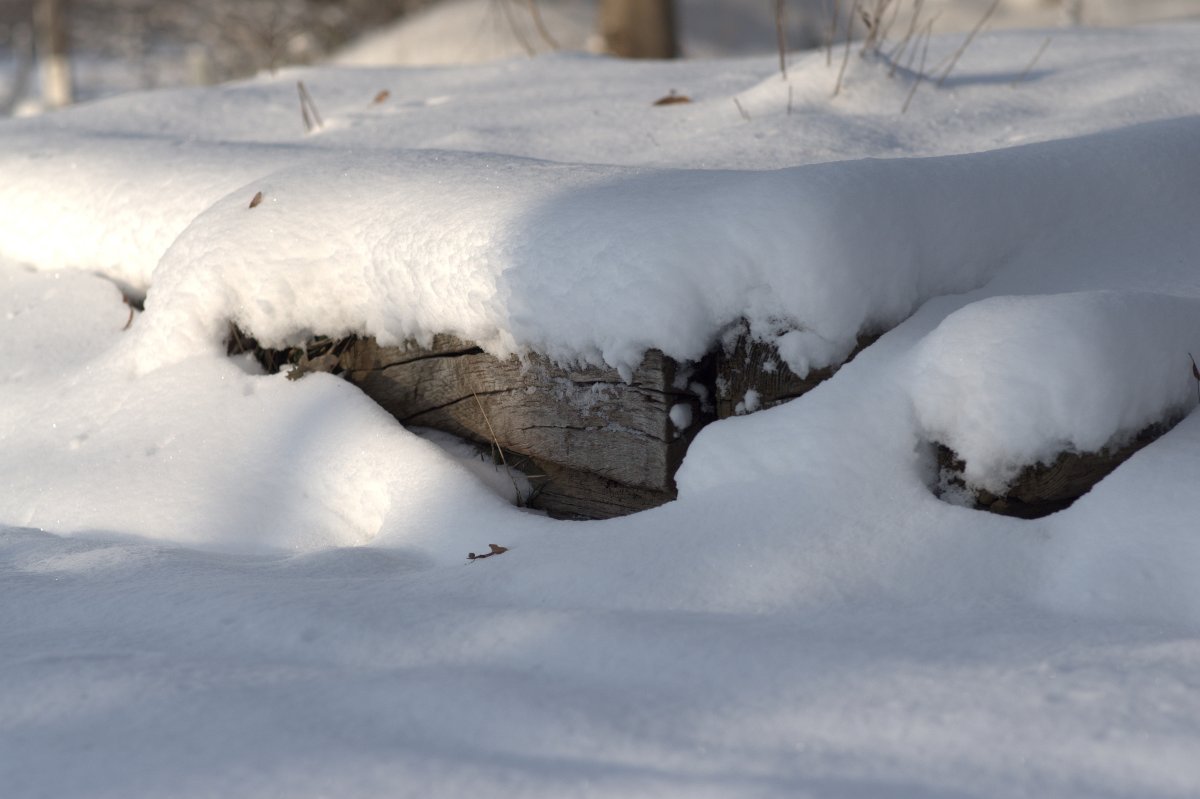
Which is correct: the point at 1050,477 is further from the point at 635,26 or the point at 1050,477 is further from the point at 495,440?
the point at 635,26

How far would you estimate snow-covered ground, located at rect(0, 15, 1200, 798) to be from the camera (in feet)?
3.69

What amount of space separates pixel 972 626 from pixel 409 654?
0.72 meters

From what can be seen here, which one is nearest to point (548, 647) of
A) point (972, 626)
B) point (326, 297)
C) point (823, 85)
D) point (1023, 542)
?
point (972, 626)

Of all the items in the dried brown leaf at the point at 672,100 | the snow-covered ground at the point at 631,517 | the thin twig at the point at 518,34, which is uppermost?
the thin twig at the point at 518,34

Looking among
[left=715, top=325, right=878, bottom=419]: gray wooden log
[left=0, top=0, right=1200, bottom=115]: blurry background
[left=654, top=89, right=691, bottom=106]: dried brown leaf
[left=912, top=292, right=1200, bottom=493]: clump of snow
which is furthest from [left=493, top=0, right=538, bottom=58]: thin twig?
[left=912, top=292, right=1200, bottom=493]: clump of snow

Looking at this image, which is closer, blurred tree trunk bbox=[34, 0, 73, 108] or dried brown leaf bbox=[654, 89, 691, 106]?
dried brown leaf bbox=[654, 89, 691, 106]

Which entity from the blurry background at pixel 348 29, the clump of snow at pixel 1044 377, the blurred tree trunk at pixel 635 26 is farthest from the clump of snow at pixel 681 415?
the blurry background at pixel 348 29

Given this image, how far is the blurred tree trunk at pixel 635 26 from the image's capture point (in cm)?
652

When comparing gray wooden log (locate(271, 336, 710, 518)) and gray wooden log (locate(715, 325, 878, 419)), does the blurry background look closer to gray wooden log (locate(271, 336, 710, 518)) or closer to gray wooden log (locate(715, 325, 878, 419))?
gray wooden log (locate(271, 336, 710, 518))

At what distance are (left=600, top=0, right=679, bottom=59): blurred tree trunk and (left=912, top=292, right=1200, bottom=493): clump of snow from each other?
5.31 m

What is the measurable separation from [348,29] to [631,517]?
1194cm

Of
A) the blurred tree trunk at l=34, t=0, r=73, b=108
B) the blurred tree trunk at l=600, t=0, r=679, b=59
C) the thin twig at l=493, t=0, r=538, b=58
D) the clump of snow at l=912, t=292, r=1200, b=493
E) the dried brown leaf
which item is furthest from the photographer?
the blurred tree trunk at l=34, t=0, r=73, b=108

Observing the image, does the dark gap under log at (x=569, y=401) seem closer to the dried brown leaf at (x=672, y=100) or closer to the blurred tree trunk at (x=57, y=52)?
the dried brown leaf at (x=672, y=100)

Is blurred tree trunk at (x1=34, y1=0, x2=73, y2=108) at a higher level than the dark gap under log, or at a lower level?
higher
